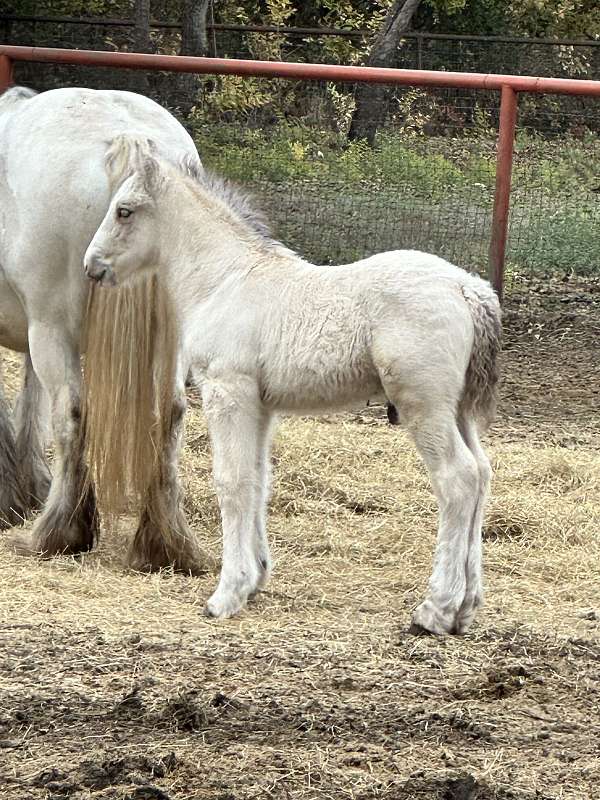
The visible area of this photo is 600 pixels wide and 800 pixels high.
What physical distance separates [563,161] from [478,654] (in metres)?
7.20

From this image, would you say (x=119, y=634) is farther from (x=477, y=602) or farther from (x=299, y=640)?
(x=477, y=602)

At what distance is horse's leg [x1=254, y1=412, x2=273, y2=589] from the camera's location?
4.37 metres

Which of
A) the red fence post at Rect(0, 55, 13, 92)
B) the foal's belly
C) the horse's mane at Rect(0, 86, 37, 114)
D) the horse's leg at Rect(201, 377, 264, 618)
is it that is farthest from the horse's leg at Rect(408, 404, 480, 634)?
the red fence post at Rect(0, 55, 13, 92)

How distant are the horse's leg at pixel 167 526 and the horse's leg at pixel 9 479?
85 cm

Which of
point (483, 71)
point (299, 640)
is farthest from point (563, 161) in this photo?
point (299, 640)

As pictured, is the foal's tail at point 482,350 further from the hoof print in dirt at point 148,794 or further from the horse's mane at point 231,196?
the hoof print in dirt at point 148,794

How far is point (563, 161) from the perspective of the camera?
10.4 meters

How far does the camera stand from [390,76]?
7.70 meters

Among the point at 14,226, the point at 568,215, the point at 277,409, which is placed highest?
the point at 14,226

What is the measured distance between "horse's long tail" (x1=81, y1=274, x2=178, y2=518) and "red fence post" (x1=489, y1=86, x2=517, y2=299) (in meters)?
3.55

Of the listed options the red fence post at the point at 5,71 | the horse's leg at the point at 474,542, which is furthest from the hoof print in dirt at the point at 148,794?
the red fence post at the point at 5,71

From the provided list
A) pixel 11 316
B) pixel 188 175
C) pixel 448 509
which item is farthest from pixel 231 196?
pixel 448 509

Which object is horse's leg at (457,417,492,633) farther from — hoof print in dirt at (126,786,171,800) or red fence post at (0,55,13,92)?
red fence post at (0,55,13,92)

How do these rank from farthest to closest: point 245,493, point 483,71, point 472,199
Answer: point 483,71
point 472,199
point 245,493
